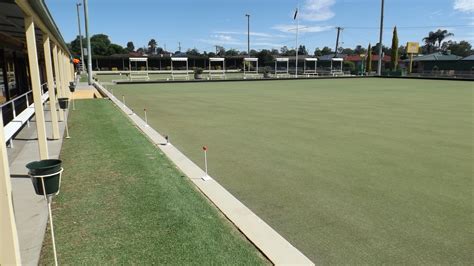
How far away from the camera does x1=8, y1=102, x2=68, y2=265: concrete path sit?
4.05 meters

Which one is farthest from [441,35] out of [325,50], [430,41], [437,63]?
[437,63]

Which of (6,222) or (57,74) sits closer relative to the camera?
(6,222)

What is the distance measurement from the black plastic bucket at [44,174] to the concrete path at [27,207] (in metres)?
A: 0.87

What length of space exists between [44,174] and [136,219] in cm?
Answer: 168

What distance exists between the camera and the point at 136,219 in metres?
4.84

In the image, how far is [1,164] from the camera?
2.98m

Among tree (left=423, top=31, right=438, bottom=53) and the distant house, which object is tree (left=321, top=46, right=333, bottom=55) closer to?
tree (left=423, top=31, right=438, bottom=53)

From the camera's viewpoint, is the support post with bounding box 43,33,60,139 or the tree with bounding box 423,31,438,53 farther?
the tree with bounding box 423,31,438,53

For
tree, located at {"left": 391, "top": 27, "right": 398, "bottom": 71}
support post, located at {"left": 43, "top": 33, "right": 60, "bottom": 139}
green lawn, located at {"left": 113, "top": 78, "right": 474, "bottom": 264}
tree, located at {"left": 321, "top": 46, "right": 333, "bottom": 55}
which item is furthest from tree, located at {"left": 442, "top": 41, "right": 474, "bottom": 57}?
support post, located at {"left": 43, "top": 33, "right": 60, "bottom": 139}

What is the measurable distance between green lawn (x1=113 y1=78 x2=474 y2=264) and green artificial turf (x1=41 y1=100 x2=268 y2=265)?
86cm

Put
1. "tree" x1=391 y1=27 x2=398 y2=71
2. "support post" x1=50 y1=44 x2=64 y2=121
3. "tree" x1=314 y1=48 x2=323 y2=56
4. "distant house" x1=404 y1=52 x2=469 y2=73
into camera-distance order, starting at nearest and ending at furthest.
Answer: "support post" x1=50 y1=44 x2=64 y2=121, "tree" x1=391 y1=27 x2=398 y2=71, "distant house" x1=404 y1=52 x2=469 y2=73, "tree" x1=314 y1=48 x2=323 y2=56

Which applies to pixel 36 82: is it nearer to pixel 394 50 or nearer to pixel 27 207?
pixel 27 207

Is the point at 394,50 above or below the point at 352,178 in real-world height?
above

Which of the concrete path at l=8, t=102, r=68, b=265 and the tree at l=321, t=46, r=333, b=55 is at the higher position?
the tree at l=321, t=46, r=333, b=55
